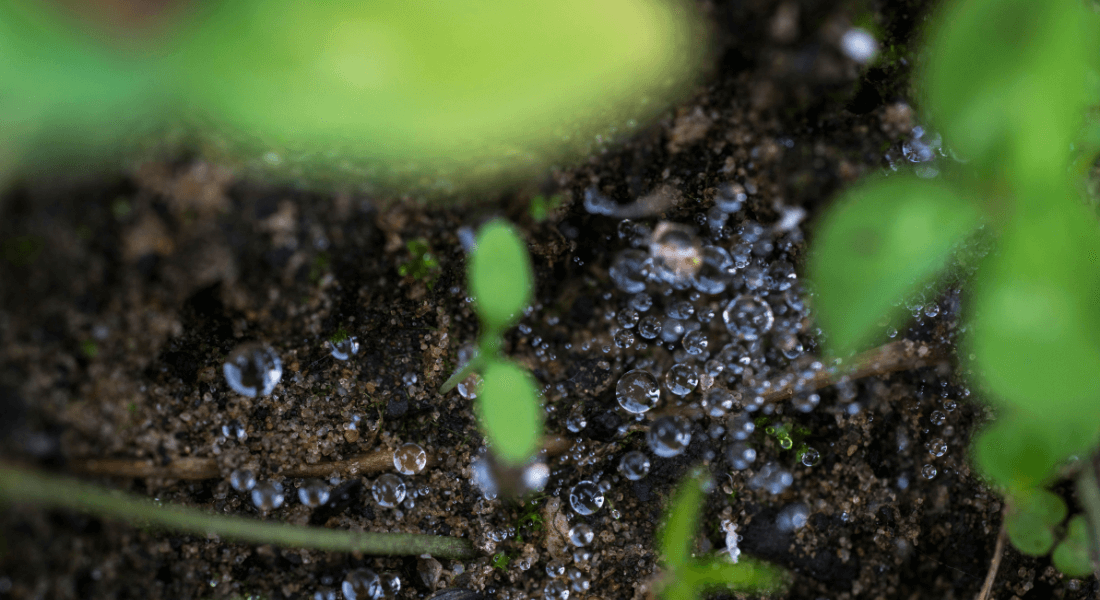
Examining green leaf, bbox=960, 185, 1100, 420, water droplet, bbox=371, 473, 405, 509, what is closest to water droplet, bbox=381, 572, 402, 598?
water droplet, bbox=371, 473, 405, 509

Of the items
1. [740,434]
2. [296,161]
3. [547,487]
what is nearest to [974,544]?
[740,434]

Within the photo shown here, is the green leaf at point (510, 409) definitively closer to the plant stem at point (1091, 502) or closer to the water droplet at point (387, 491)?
the water droplet at point (387, 491)

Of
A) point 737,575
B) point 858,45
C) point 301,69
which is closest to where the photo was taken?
point 301,69

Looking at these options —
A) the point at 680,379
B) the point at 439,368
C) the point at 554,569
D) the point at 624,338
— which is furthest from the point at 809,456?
the point at 439,368

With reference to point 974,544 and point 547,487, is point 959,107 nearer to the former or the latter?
point 547,487

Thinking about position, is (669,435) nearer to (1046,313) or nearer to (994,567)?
(1046,313)

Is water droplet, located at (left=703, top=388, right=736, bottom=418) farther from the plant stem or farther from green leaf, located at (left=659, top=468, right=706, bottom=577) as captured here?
the plant stem
